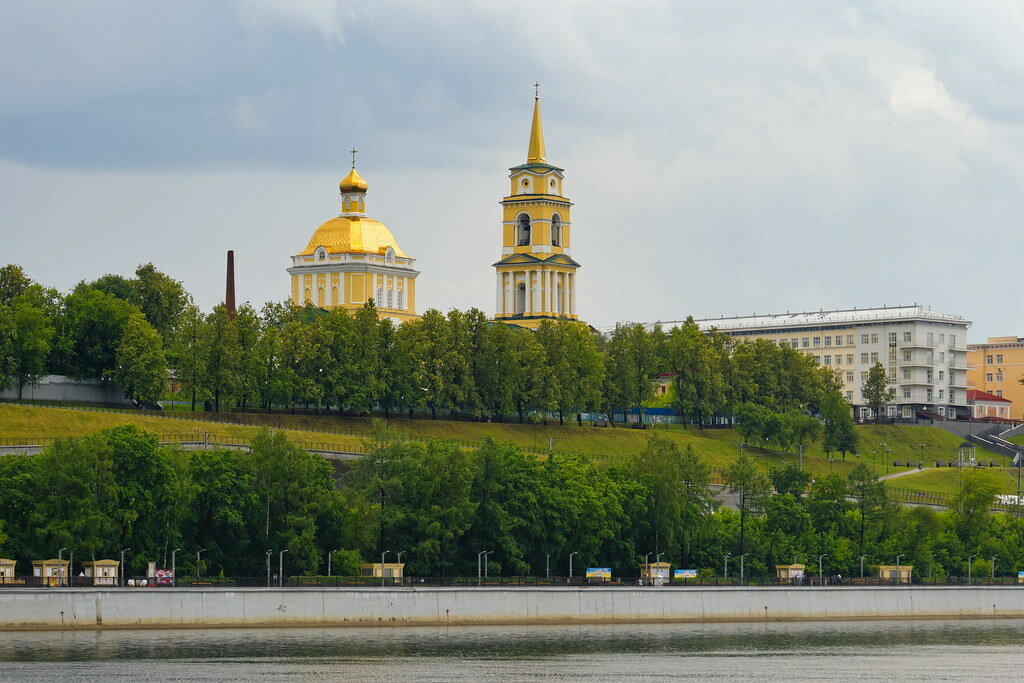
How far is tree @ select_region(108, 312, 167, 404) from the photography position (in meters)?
142

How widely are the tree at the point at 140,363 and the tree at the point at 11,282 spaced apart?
11632mm

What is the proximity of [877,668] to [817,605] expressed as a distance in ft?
78.2

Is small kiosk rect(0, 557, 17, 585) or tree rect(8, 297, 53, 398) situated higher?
tree rect(8, 297, 53, 398)

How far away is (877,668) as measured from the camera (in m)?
88.9

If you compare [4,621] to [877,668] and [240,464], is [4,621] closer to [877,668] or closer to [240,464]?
[240,464]

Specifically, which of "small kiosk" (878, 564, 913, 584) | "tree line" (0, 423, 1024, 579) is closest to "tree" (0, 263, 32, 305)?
"tree line" (0, 423, 1024, 579)

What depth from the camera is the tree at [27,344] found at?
136 meters

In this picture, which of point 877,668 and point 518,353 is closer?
point 877,668

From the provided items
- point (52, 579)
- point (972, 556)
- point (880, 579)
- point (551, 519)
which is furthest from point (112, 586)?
point (972, 556)

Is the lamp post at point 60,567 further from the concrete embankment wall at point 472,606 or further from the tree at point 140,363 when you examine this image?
the tree at point 140,363

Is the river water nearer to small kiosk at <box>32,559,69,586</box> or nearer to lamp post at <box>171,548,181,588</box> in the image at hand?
lamp post at <box>171,548,181,588</box>

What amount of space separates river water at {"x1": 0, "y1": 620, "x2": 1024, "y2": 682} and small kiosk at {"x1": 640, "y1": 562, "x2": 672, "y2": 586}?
5.12 meters

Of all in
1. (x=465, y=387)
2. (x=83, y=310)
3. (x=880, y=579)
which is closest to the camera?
(x=880, y=579)

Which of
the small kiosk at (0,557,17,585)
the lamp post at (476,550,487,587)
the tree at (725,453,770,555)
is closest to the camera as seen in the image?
the small kiosk at (0,557,17,585)
